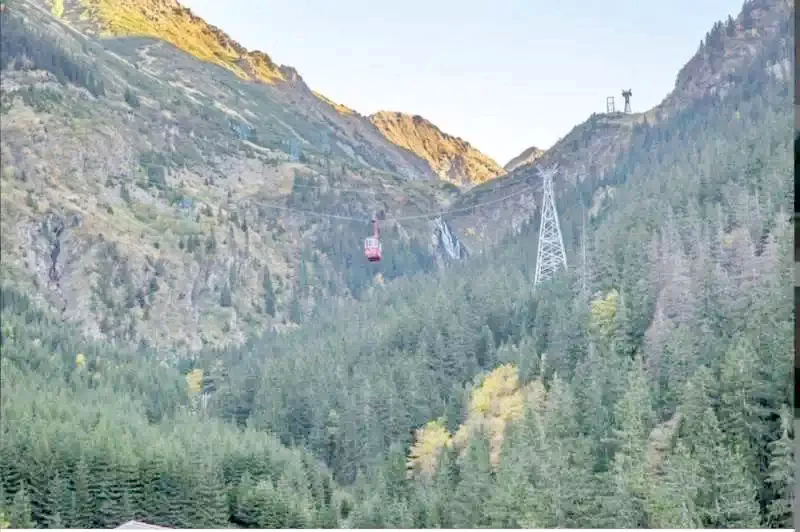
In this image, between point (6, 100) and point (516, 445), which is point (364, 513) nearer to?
point (516, 445)

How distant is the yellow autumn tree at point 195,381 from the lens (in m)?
12.9

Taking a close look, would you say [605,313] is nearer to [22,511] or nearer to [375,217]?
[22,511]

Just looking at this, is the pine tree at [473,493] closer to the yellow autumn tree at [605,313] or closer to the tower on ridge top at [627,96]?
the yellow autumn tree at [605,313]

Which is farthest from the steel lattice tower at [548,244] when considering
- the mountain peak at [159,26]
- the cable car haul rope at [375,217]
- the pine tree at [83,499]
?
the pine tree at [83,499]

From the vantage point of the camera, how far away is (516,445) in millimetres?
11344

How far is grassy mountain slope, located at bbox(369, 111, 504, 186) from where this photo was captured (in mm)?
13500

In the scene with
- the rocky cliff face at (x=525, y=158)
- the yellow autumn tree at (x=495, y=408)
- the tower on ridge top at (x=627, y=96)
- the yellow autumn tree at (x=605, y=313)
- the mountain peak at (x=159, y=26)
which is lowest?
the yellow autumn tree at (x=495, y=408)

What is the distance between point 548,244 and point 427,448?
17.0 ft

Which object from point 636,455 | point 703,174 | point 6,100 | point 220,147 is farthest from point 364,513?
point 220,147

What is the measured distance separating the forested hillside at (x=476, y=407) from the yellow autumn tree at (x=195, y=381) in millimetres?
19

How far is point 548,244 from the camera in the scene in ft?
52.8

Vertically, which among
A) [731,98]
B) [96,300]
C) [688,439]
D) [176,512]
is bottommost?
[176,512]

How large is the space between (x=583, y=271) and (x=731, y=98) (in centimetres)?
1101

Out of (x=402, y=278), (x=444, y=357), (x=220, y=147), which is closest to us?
(x=444, y=357)
